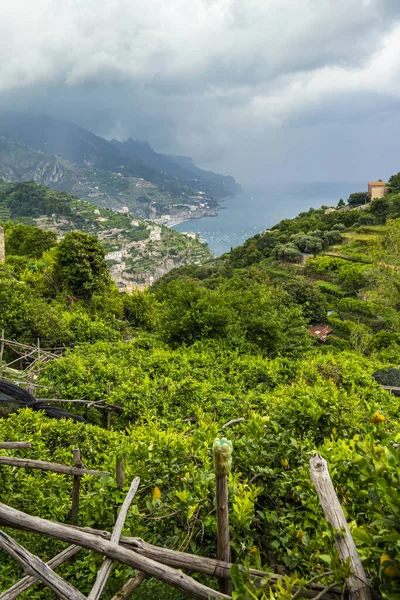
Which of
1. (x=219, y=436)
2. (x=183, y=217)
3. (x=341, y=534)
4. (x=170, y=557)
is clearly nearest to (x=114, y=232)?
(x=183, y=217)

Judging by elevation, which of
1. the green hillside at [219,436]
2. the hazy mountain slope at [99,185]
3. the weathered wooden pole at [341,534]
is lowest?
the green hillside at [219,436]

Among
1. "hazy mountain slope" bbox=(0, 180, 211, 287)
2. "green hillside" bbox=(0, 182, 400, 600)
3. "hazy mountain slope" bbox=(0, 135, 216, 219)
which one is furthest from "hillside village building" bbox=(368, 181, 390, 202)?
"hazy mountain slope" bbox=(0, 135, 216, 219)

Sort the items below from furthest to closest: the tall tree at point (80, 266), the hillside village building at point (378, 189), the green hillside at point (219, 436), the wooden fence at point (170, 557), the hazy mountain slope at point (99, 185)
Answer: the hazy mountain slope at point (99, 185)
the hillside village building at point (378, 189)
the tall tree at point (80, 266)
the green hillside at point (219, 436)
the wooden fence at point (170, 557)

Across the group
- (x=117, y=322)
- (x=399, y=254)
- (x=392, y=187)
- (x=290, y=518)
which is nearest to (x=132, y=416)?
(x=290, y=518)

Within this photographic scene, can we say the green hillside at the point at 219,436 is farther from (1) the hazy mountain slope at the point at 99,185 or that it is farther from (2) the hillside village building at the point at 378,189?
(1) the hazy mountain slope at the point at 99,185

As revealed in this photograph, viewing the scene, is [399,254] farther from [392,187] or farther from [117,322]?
[392,187]

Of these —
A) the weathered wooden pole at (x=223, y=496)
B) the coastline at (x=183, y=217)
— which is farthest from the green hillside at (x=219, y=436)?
the coastline at (x=183, y=217)

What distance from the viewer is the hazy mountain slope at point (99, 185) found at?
516ft

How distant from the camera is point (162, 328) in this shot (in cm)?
934

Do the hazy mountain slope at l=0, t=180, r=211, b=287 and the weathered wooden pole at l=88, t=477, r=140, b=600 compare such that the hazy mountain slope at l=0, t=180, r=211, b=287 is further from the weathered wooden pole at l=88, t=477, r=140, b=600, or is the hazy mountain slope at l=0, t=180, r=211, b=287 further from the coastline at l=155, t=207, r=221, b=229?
the weathered wooden pole at l=88, t=477, r=140, b=600

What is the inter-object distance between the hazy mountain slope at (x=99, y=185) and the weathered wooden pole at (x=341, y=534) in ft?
503

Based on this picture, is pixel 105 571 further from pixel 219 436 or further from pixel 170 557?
pixel 219 436

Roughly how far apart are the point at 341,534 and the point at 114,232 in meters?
86.6

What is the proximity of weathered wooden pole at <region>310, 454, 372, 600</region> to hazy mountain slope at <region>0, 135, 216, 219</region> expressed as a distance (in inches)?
6034
